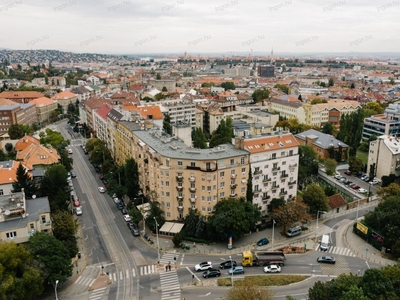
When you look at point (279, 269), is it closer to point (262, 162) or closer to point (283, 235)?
point (283, 235)

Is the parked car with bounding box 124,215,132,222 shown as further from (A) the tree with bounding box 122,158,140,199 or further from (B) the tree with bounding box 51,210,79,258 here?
(B) the tree with bounding box 51,210,79,258

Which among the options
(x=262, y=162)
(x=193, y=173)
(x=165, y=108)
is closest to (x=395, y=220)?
(x=262, y=162)

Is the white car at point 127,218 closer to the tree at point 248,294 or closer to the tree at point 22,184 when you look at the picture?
the tree at point 22,184

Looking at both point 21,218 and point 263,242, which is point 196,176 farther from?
point 21,218

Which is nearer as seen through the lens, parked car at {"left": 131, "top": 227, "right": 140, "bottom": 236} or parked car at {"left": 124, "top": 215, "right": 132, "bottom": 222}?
parked car at {"left": 131, "top": 227, "right": 140, "bottom": 236}

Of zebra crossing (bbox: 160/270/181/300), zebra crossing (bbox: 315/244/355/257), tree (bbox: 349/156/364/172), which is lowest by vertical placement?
zebra crossing (bbox: 315/244/355/257)

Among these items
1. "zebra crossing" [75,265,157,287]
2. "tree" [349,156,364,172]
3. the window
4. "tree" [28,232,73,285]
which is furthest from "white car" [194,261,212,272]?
"tree" [349,156,364,172]

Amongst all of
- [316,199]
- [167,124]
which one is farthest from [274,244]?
[167,124]
